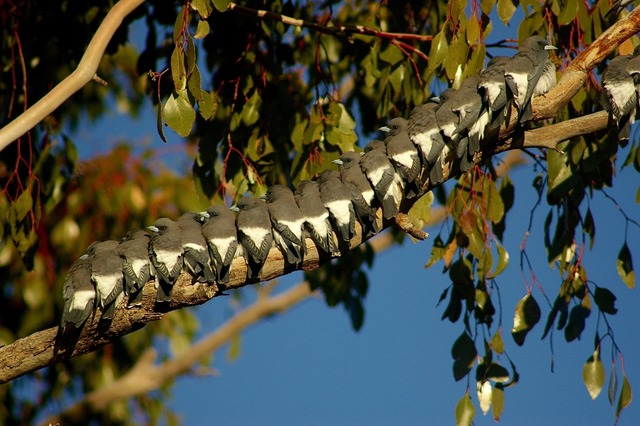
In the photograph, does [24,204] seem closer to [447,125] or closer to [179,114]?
[179,114]

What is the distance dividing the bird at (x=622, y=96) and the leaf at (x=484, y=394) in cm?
100

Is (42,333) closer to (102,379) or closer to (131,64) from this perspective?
(102,379)

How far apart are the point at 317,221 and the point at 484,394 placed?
36.5 inches

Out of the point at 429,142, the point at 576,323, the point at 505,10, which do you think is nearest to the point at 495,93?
the point at 429,142

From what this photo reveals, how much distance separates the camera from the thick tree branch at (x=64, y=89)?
2963mm

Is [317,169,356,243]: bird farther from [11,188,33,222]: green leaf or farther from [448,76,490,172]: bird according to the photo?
[11,188,33,222]: green leaf

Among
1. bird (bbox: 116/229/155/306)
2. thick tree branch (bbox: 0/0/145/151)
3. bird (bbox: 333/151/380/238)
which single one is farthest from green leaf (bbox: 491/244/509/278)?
thick tree branch (bbox: 0/0/145/151)

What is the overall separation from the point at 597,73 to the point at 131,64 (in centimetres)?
362

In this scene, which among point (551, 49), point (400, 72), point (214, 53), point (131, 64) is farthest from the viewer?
point (131, 64)

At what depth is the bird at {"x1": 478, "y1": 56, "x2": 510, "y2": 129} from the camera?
2.78 meters

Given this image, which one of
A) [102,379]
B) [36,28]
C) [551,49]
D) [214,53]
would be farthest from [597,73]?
[102,379]

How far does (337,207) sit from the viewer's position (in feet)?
9.34

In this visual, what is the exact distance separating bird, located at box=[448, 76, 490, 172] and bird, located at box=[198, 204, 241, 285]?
2.52 feet

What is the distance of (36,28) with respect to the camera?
412cm
